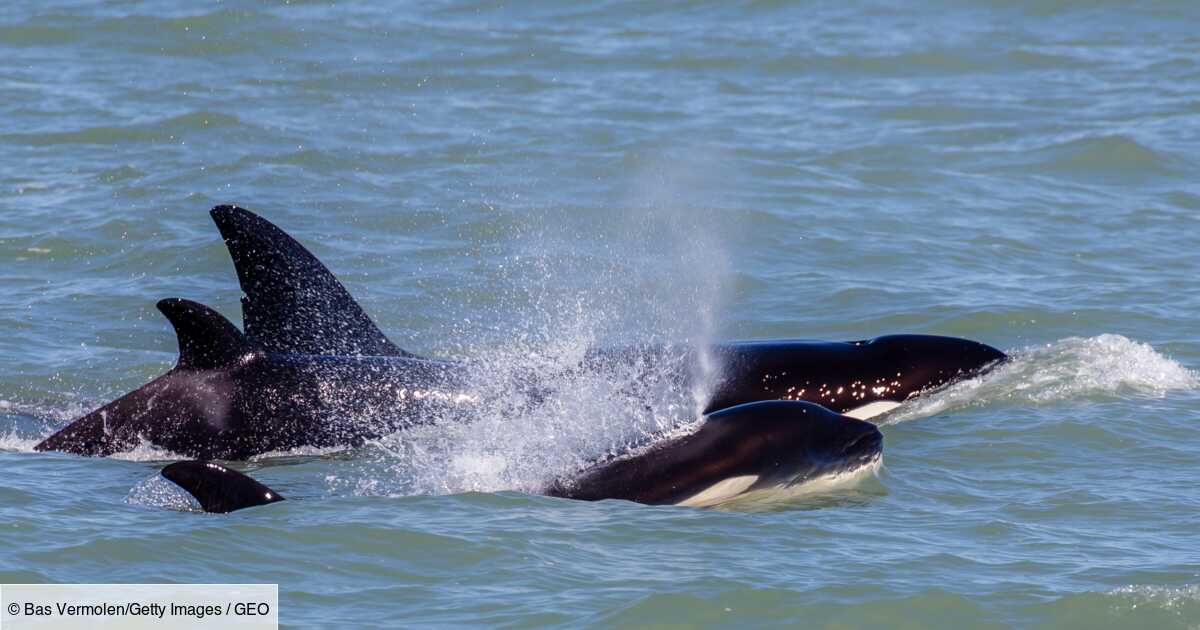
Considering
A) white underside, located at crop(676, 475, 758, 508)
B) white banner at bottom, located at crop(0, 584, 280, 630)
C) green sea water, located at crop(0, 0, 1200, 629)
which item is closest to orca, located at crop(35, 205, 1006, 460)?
green sea water, located at crop(0, 0, 1200, 629)

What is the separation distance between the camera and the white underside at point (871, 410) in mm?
12625

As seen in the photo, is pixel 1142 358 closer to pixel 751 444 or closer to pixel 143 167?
pixel 751 444

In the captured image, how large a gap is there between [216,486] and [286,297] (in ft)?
11.0

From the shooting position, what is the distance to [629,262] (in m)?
17.8

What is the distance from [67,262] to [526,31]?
12.3 metres

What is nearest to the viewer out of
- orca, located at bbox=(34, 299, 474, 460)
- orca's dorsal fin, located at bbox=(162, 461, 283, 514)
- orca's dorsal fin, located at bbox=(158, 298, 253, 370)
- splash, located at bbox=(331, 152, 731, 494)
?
orca's dorsal fin, located at bbox=(162, 461, 283, 514)

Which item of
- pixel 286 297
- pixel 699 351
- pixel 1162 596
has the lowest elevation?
pixel 1162 596

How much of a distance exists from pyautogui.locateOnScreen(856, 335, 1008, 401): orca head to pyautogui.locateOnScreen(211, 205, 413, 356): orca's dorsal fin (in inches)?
148

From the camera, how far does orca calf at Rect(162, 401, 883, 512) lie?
10008 millimetres

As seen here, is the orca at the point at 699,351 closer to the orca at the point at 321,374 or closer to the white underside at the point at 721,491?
the orca at the point at 321,374

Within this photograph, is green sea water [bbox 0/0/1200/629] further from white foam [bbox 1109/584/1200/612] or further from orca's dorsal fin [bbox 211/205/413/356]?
orca's dorsal fin [bbox 211/205/413/356]

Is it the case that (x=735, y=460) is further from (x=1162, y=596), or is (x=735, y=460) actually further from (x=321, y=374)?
(x=321, y=374)

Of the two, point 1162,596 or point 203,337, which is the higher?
point 203,337

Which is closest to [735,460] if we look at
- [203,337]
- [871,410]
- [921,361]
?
[871,410]
